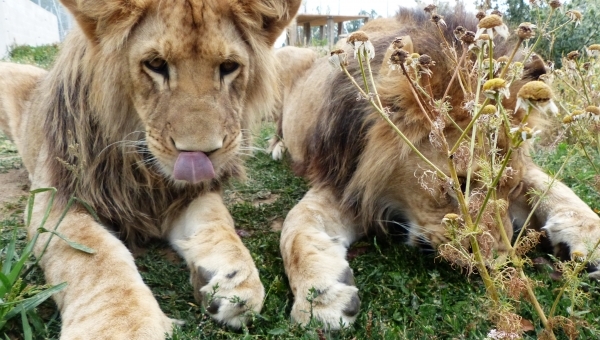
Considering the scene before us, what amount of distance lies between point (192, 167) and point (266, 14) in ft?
2.80

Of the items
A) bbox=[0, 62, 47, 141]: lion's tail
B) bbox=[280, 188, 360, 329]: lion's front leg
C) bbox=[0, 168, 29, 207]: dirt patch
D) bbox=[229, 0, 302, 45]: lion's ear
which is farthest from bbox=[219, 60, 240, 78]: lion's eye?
bbox=[0, 62, 47, 141]: lion's tail

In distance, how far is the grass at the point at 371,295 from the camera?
199 centimetres

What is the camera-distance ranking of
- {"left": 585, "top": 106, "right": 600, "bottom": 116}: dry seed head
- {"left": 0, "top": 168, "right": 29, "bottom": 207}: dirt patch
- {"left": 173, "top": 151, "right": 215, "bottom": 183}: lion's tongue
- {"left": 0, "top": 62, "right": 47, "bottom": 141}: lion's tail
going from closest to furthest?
{"left": 585, "top": 106, "right": 600, "bottom": 116}: dry seed head, {"left": 173, "top": 151, "right": 215, "bottom": 183}: lion's tongue, {"left": 0, "top": 168, "right": 29, "bottom": 207}: dirt patch, {"left": 0, "top": 62, "right": 47, "bottom": 141}: lion's tail

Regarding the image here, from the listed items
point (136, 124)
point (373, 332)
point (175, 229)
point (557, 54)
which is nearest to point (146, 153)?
point (136, 124)

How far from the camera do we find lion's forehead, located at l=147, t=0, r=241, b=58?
2.28 meters

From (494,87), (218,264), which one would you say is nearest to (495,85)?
(494,87)

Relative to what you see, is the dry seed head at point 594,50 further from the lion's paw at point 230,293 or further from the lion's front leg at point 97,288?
the lion's front leg at point 97,288

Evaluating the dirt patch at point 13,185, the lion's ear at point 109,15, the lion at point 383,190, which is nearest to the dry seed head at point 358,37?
the lion at point 383,190

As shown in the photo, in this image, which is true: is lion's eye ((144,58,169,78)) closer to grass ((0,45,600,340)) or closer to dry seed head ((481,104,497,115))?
grass ((0,45,600,340))

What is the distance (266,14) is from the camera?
8.65 ft

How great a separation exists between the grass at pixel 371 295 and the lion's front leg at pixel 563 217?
16cm

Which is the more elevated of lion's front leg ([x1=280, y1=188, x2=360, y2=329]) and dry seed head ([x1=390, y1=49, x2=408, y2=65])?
dry seed head ([x1=390, y1=49, x2=408, y2=65])

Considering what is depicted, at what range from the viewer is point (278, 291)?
7.79ft

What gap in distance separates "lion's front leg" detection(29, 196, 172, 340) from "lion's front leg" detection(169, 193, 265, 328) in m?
0.21
